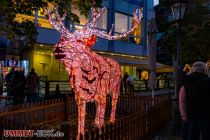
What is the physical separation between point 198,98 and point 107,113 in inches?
344

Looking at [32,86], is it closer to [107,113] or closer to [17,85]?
[17,85]

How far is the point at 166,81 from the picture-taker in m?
40.2

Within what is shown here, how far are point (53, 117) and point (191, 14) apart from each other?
17427 mm

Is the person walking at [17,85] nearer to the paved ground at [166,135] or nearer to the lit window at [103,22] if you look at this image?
the paved ground at [166,135]

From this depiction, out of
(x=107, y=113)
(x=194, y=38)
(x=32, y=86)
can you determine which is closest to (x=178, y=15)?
(x=107, y=113)

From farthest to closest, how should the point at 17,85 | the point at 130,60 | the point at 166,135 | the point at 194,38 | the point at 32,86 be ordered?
the point at 130,60 → the point at 194,38 → the point at 32,86 → the point at 17,85 → the point at 166,135

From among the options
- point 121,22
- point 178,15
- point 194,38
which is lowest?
point 178,15

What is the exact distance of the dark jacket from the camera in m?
6.65

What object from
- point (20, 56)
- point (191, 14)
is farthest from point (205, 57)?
point (20, 56)

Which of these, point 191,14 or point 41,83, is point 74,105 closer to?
point 41,83

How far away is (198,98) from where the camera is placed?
669cm

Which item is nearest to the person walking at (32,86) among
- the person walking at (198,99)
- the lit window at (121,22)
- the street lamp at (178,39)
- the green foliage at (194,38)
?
the street lamp at (178,39)

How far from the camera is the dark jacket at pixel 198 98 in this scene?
665 centimetres

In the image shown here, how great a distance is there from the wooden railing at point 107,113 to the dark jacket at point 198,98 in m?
1.36
